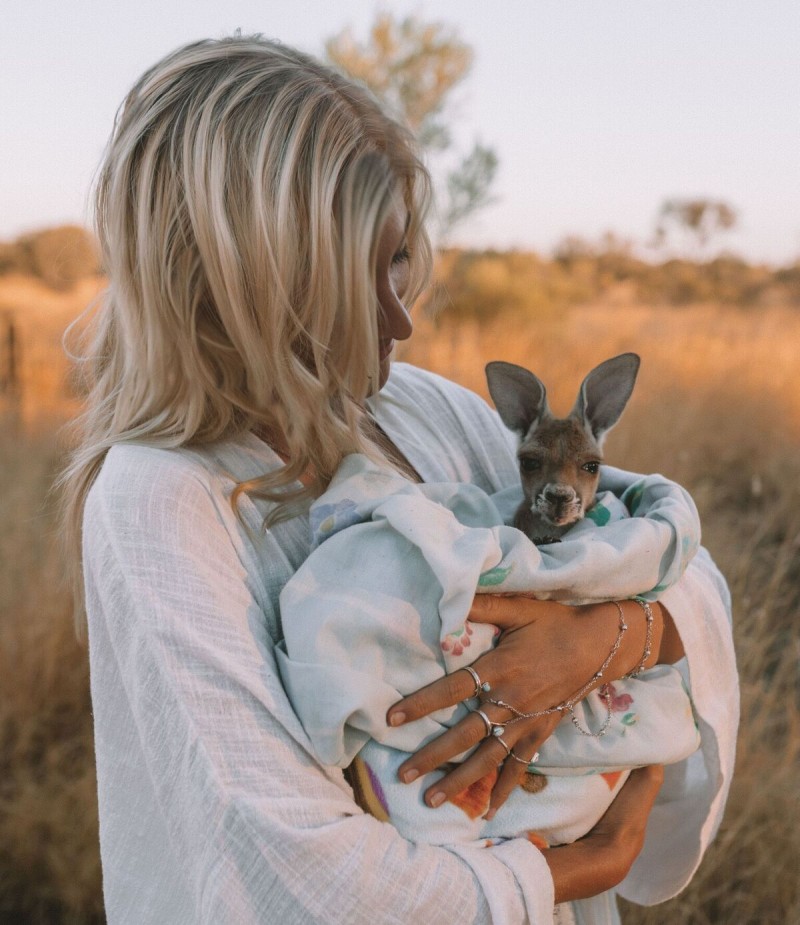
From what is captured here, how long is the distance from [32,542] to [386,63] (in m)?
5.10

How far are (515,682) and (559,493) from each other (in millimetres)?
366

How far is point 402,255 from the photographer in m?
1.53

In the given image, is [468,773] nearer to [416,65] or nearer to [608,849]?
[608,849]

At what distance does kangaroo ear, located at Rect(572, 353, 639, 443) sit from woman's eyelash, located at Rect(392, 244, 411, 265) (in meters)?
0.41

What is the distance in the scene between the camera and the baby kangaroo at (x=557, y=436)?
1510 mm

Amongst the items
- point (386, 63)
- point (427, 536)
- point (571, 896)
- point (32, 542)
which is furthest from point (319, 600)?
point (386, 63)

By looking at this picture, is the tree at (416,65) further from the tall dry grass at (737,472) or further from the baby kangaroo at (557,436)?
the baby kangaroo at (557,436)

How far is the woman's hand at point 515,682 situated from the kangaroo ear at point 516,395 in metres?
0.46

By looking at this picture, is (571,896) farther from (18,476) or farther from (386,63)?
(386,63)

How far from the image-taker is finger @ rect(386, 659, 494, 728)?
1.15 m

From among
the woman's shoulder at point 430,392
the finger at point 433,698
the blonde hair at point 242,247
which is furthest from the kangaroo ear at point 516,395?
the finger at point 433,698

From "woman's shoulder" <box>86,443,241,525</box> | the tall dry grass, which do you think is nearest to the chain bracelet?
"woman's shoulder" <box>86,443,241,525</box>

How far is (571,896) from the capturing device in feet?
4.19

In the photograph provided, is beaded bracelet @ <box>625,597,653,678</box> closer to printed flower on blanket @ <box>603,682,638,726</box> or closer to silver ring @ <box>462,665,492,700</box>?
printed flower on blanket @ <box>603,682,638,726</box>
